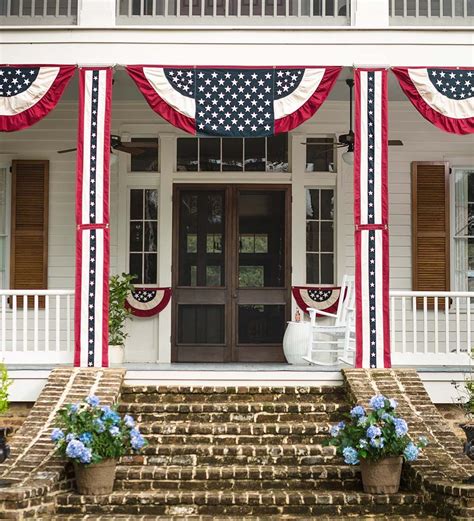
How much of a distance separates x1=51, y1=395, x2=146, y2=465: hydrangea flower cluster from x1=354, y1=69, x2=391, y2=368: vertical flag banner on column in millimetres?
2796

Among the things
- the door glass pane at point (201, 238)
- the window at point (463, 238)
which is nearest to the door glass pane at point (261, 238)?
the door glass pane at point (201, 238)

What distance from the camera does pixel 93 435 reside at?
23.1 ft

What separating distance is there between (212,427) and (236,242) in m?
3.56

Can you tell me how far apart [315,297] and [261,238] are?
3.42 ft

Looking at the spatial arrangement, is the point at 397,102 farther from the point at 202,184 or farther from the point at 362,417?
the point at 362,417

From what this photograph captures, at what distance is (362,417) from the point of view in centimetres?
713

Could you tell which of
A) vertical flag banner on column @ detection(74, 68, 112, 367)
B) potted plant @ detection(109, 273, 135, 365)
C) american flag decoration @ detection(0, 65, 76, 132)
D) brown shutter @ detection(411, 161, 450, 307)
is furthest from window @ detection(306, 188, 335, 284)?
american flag decoration @ detection(0, 65, 76, 132)

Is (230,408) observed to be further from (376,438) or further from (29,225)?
(29,225)

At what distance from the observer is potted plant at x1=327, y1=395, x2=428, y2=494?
276 inches

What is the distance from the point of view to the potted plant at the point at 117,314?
9.83m

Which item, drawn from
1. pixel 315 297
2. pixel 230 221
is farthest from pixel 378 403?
pixel 230 221

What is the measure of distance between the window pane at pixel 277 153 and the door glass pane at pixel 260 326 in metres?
1.80

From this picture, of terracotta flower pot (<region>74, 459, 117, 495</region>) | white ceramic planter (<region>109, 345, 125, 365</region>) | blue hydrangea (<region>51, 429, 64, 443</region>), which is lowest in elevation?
terracotta flower pot (<region>74, 459, 117, 495</region>)

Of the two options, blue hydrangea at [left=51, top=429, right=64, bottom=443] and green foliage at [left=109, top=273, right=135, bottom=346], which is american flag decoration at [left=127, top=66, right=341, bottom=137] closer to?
green foliage at [left=109, top=273, right=135, bottom=346]
